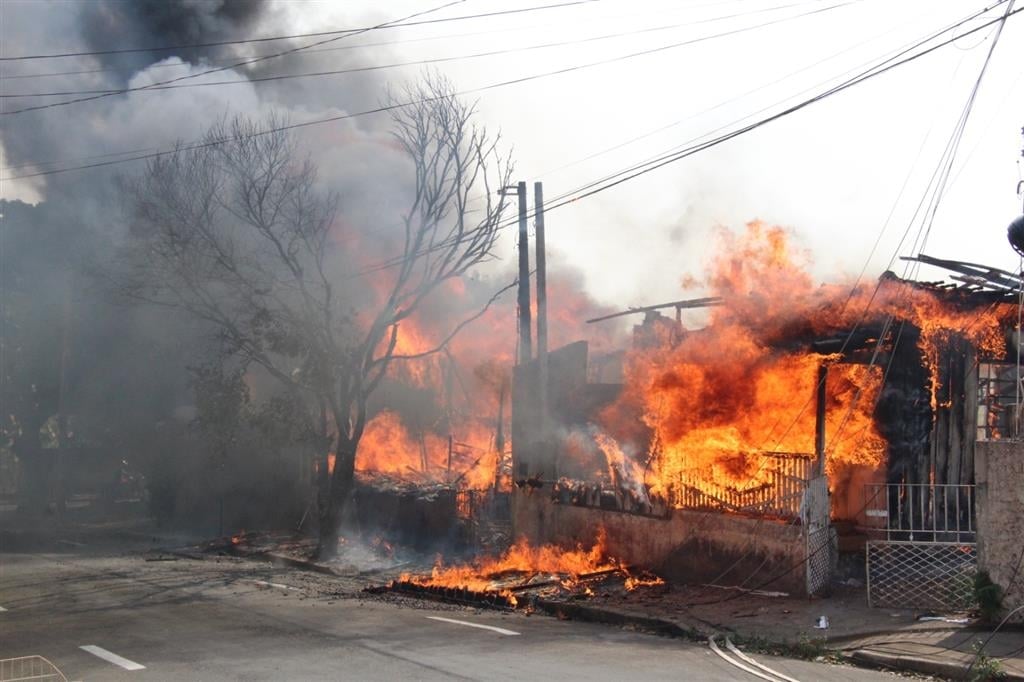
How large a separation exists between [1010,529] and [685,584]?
221 inches

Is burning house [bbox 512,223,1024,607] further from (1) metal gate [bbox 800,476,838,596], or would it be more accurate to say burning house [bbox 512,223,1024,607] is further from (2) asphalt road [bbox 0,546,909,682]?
(2) asphalt road [bbox 0,546,909,682]

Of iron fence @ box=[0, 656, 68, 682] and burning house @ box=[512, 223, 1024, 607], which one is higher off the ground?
burning house @ box=[512, 223, 1024, 607]

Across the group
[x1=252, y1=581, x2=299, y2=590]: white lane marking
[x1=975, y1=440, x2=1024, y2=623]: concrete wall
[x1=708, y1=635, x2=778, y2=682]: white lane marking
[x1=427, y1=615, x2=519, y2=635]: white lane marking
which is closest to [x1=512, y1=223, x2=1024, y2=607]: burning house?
[x1=975, y1=440, x2=1024, y2=623]: concrete wall

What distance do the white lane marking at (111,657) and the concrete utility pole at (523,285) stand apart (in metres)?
12.8

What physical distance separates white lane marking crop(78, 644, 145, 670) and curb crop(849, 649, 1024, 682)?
7.59 meters

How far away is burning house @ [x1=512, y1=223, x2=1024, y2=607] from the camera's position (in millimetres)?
14250

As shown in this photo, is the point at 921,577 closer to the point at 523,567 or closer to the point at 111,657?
the point at 523,567

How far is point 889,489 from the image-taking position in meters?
16.7

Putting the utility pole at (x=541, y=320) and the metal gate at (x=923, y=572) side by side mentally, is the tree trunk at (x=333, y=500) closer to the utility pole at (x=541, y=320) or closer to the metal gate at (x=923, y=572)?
the utility pole at (x=541, y=320)

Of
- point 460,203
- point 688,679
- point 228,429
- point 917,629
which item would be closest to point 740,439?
point 917,629

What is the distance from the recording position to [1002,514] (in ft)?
37.9

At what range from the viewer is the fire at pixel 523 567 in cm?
1733

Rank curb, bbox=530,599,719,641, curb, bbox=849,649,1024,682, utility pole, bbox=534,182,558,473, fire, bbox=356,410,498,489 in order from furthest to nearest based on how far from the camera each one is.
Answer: fire, bbox=356,410,498,489
utility pole, bbox=534,182,558,473
curb, bbox=530,599,719,641
curb, bbox=849,649,1024,682

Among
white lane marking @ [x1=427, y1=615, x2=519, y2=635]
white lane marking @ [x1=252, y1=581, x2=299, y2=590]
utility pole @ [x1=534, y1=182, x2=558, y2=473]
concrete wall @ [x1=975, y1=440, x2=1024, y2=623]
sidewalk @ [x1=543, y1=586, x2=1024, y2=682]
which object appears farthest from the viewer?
utility pole @ [x1=534, y1=182, x2=558, y2=473]
